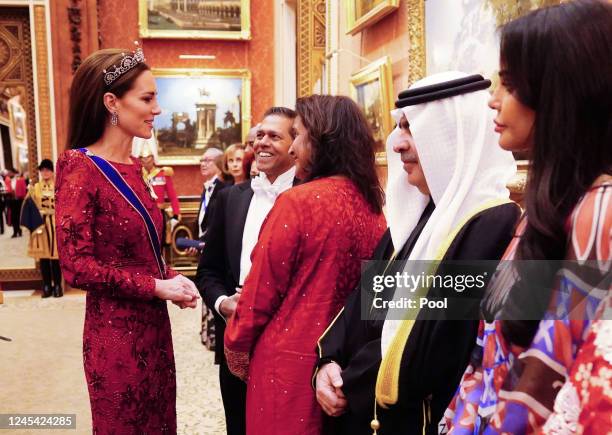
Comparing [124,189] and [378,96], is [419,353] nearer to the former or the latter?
[124,189]

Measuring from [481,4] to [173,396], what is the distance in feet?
7.35

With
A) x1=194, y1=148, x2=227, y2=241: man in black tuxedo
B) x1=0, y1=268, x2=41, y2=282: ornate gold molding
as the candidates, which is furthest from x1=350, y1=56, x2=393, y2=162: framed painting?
x1=0, y1=268, x2=41, y2=282: ornate gold molding

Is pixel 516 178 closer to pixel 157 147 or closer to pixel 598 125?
pixel 598 125

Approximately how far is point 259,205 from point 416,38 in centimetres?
149

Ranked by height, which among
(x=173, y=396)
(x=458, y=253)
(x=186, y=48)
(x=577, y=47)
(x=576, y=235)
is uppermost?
(x=186, y=48)

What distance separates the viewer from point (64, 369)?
17.5 feet

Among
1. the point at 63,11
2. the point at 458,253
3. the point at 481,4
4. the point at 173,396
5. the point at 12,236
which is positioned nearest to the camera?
the point at 458,253

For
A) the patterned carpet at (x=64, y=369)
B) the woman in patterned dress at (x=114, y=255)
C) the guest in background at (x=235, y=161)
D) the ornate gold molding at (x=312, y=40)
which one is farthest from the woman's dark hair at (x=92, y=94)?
the ornate gold molding at (x=312, y=40)

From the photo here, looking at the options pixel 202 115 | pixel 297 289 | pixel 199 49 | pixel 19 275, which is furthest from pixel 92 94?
pixel 19 275

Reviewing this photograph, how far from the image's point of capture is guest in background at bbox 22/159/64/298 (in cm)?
819

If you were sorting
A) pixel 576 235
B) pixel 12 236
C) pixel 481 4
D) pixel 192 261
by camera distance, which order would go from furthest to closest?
pixel 12 236 → pixel 192 261 → pixel 481 4 → pixel 576 235

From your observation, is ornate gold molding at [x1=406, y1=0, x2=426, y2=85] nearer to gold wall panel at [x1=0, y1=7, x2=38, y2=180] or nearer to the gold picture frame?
the gold picture frame

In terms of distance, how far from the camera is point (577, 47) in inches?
39.4

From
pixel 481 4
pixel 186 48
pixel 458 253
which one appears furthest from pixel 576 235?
pixel 186 48
